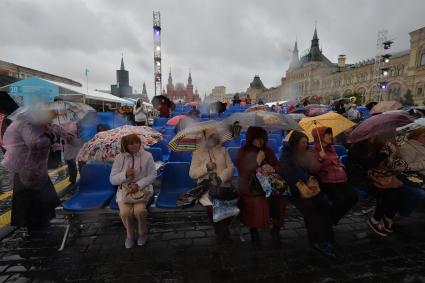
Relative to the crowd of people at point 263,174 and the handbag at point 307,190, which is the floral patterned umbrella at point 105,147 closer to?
Answer: the crowd of people at point 263,174

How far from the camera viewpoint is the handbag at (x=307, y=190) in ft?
10.2

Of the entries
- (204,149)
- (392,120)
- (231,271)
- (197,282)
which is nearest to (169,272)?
(197,282)

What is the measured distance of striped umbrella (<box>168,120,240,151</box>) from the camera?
10.9 feet

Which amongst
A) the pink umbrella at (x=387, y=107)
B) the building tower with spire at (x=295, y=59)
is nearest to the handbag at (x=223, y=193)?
the pink umbrella at (x=387, y=107)

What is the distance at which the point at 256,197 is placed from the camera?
3.11m

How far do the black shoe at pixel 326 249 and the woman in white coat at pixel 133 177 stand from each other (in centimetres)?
222

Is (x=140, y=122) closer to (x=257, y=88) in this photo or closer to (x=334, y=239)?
(x=334, y=239)

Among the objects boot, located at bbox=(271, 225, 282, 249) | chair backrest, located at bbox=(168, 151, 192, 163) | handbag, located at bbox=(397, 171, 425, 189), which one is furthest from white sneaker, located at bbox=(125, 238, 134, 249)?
handbag, located at bbox=(397, 171, 425, 189)

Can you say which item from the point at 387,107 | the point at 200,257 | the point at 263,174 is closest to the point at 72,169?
the point at 200,257

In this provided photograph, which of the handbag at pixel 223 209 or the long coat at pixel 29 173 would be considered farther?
the long coat at pixel 29 173

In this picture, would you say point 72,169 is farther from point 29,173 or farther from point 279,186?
point 279,186

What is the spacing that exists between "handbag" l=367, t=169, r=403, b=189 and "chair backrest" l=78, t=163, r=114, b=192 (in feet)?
12.9

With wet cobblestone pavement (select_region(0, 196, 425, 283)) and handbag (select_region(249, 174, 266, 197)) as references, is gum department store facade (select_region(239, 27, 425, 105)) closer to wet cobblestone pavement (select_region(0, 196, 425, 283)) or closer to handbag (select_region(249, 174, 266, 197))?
wet cobblestone pavement (select_region(0, 196, 425, 283))

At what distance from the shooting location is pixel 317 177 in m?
3.39
